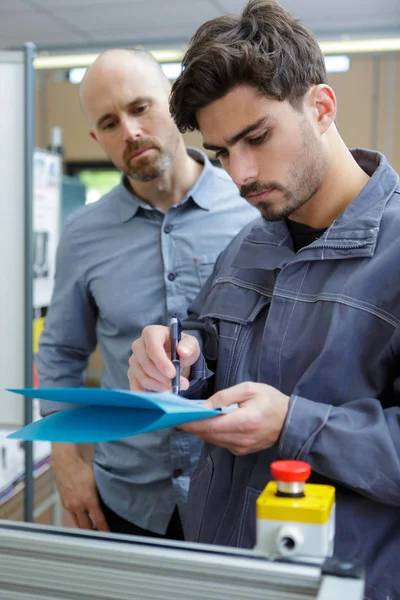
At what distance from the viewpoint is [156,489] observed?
1.53m

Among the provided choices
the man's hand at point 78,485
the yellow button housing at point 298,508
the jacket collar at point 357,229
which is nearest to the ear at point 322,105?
the jacket collar at point 357,229

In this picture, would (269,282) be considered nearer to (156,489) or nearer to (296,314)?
(296,314)

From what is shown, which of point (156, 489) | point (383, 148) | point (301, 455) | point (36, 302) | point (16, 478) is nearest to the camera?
point (301, 455)

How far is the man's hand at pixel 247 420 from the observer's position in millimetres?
847

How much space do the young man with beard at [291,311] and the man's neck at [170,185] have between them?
1.43 ft

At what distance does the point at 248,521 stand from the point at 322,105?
0.65 metres

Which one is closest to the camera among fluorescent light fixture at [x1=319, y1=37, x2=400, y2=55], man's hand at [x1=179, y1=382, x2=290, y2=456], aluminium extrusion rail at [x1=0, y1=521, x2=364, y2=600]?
aluminium extrusion rail at [x1=0, y1=521, x2=364, y2=600]

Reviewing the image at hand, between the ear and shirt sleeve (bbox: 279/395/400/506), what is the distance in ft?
1.45

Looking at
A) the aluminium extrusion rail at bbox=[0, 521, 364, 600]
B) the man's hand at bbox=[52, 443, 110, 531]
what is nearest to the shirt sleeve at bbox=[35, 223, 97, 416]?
the man's hand at bbox=[52, 443, 110, 531]

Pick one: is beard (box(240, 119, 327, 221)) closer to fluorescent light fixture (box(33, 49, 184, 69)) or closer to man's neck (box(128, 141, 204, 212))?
man's neck (box(128, 141, 204, 212))

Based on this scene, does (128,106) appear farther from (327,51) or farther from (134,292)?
(327,51)

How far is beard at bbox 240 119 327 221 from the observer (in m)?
1.04

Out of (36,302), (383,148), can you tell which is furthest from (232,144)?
(383,148)

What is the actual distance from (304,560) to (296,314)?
17.8 inches
